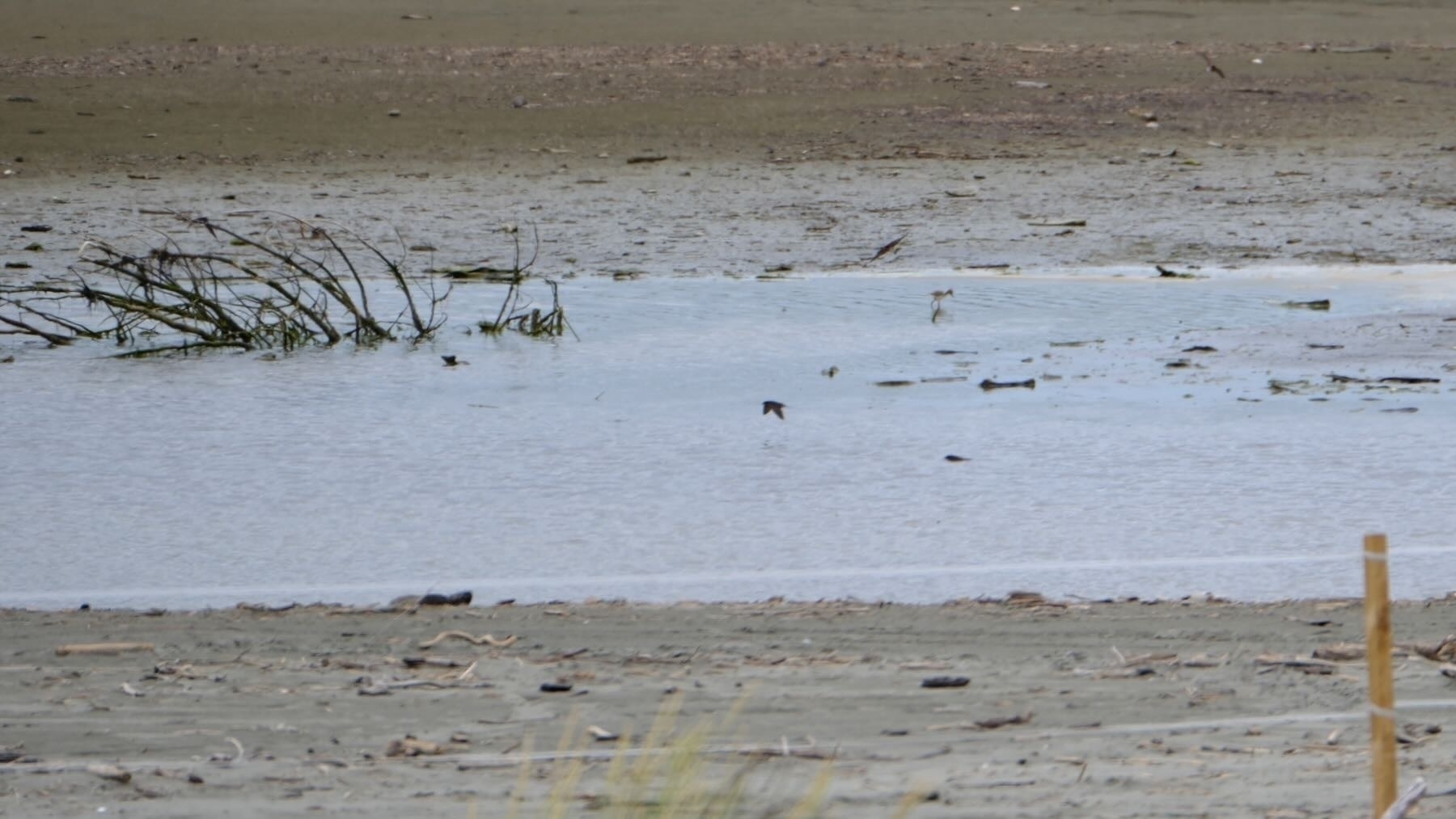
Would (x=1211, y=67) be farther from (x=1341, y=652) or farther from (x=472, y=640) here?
(x=472, y=640)

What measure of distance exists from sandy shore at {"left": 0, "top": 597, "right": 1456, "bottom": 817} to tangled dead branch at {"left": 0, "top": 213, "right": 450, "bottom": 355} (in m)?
2.99

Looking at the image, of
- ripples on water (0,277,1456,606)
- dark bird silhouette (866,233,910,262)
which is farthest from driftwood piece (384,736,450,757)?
dark bird silhouette (866,233,910,262)

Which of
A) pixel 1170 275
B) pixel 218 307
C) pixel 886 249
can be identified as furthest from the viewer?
pixel 886 249

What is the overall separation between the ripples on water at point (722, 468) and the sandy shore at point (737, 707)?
11.4 inches

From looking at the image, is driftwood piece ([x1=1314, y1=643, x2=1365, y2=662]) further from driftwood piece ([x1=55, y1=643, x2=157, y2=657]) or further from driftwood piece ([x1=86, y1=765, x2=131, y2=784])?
driftwood piece ([x1=55, y1=643, x2=157, y2=657])

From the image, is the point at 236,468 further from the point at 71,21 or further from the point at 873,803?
the point at 71,21

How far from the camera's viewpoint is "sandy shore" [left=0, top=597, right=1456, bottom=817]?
10.8ft

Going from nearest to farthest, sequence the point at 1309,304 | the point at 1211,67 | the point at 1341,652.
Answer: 1. the point at 1341,652
2. the point at 1309,304
3. the point at 1211,67

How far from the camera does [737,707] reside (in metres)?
3.59

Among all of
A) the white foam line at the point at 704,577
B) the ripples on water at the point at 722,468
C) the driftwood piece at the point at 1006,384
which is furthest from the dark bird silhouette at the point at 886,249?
the white foam line at the point at 704,577

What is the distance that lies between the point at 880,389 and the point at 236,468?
2.02 m

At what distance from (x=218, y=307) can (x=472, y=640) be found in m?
3.56

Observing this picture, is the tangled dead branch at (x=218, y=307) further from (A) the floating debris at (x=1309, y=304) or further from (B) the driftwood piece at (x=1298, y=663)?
(B) the driftwood piece at (x=1298, y=663)

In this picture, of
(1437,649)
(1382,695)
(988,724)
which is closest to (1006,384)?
(1437,649)
